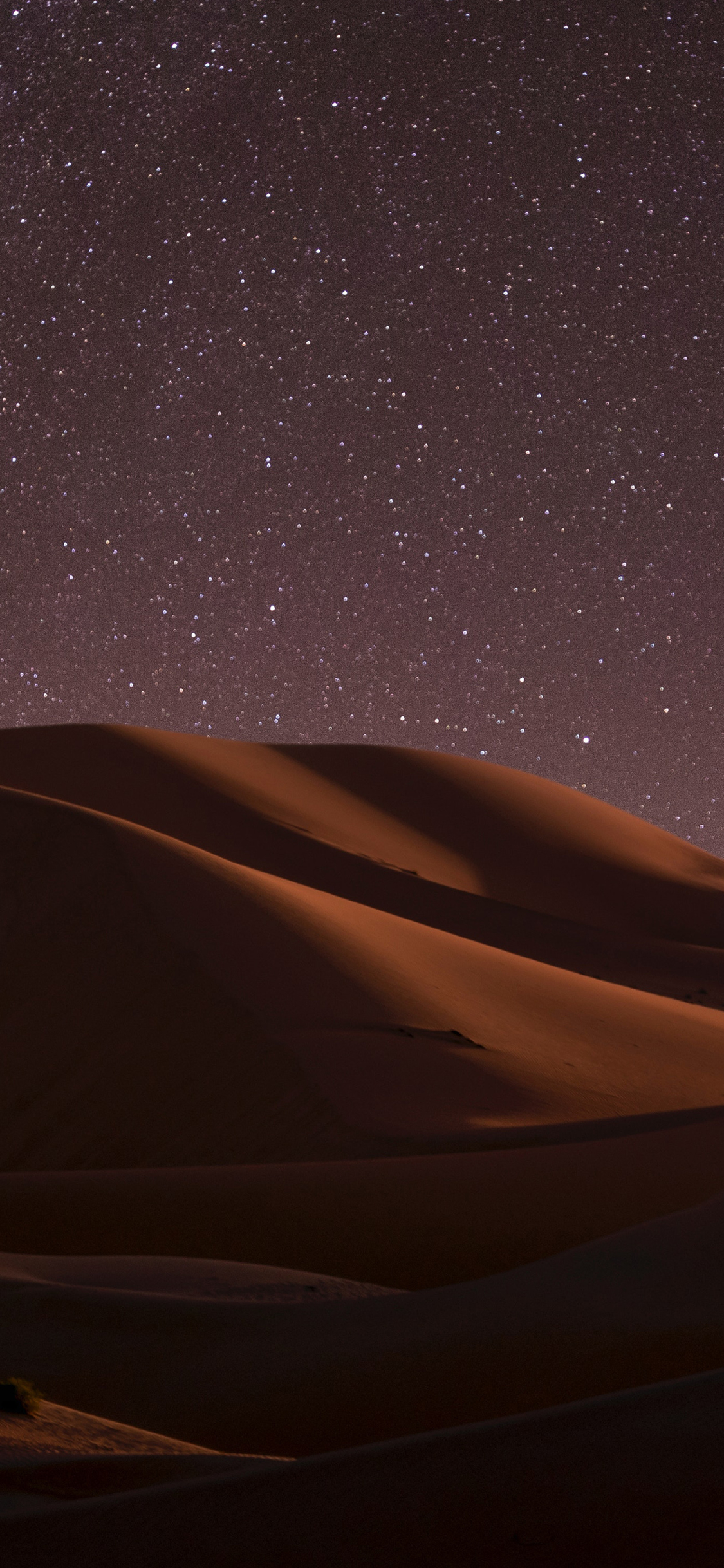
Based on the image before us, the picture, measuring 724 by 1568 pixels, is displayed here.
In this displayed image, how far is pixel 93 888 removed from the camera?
16.4 m

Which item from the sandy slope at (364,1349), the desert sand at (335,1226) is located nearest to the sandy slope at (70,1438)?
the desert sand at (335,1226)

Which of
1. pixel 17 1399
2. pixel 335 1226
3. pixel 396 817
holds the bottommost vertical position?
pixel 335 1226

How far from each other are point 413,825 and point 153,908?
27.1 metres

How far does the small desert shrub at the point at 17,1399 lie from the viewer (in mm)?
3541

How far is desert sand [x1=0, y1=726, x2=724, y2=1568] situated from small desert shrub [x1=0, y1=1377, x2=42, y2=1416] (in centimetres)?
9

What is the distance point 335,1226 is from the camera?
25.4ft

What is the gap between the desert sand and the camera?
223 centimetres

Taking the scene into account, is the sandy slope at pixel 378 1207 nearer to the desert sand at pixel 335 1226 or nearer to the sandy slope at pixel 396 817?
the desert sand at pixel 335 1226

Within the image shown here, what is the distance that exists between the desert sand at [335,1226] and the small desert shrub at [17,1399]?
0.28ft

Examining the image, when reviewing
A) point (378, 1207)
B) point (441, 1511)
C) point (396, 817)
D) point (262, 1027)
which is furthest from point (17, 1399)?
point (396, 817)

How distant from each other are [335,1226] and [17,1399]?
4378mm

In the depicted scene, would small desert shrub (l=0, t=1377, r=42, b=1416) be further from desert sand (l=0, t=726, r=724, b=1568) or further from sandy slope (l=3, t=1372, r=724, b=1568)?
sandy slope (l=3, t=1372, r=724, b=1568)

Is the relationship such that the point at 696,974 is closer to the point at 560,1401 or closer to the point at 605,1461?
the point at 560,1401

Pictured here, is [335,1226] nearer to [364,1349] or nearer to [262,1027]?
[364,1349]
